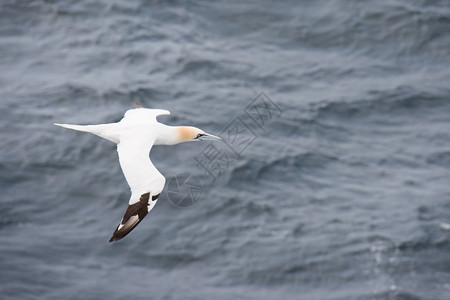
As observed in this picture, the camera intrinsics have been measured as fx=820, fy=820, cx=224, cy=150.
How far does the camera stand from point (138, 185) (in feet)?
40.3

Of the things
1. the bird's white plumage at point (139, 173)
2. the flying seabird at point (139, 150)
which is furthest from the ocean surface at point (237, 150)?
the bird's white plumage at point (139, 173)

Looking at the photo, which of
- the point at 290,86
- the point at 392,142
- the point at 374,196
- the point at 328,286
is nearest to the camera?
the point at 328,286

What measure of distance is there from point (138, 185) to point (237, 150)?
772 centimetres

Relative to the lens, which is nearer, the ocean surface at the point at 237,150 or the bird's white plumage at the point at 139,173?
the bird's white plumage at the point at 139,173

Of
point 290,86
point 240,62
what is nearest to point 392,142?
point 290,86

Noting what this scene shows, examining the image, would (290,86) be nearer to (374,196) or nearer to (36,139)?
(374,196)

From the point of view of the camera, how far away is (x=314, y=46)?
23922mm

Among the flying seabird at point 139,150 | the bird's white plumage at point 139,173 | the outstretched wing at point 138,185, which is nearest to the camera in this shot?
the outstretched wing at point 138,185

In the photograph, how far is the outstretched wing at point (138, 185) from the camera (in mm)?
12000

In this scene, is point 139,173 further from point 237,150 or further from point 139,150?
point 237,150

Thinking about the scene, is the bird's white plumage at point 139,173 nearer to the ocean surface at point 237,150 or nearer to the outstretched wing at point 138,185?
the outstretched wing at point 138,185

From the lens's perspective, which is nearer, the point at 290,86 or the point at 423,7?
the point at 290,86

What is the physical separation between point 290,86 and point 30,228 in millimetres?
8042

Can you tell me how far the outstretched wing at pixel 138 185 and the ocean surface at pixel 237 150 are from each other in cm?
606
